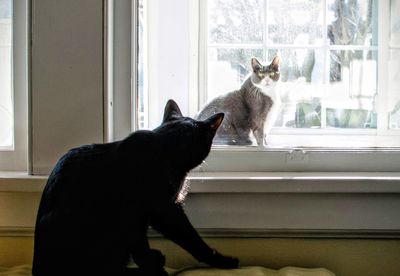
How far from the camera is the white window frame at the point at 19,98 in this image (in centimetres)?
101

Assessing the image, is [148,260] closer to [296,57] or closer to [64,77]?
[64,77]

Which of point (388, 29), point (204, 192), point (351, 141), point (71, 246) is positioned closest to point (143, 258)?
point (71, 246)

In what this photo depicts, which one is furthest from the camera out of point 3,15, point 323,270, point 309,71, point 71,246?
point 309,71

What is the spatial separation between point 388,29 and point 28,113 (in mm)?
934

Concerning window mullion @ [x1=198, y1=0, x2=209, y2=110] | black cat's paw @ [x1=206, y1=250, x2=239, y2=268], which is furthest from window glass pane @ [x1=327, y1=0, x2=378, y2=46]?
black cat's paw @ [x1=206, y1=250, x2=239, y2=268]

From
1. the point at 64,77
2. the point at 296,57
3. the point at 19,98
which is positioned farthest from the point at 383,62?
the point at 19,98

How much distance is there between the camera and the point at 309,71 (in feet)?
3.87

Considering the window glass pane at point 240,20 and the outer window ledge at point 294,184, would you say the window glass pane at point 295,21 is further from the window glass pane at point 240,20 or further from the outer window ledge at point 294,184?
the outer window ledge at point 294,184

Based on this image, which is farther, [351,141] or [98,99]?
[351,141]

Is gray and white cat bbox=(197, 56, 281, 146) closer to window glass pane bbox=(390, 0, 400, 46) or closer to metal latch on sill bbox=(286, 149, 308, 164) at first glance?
metal latch on sill bbox=(286, 149, 308, 164)

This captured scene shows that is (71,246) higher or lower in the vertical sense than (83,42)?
lower

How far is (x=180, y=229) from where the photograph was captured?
0.73 metres

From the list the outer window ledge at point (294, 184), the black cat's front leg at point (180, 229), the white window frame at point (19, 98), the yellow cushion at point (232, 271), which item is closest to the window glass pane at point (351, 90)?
the outer window ledge at point (294, 184)

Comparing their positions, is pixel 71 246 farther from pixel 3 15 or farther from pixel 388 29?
pixel 388 29
